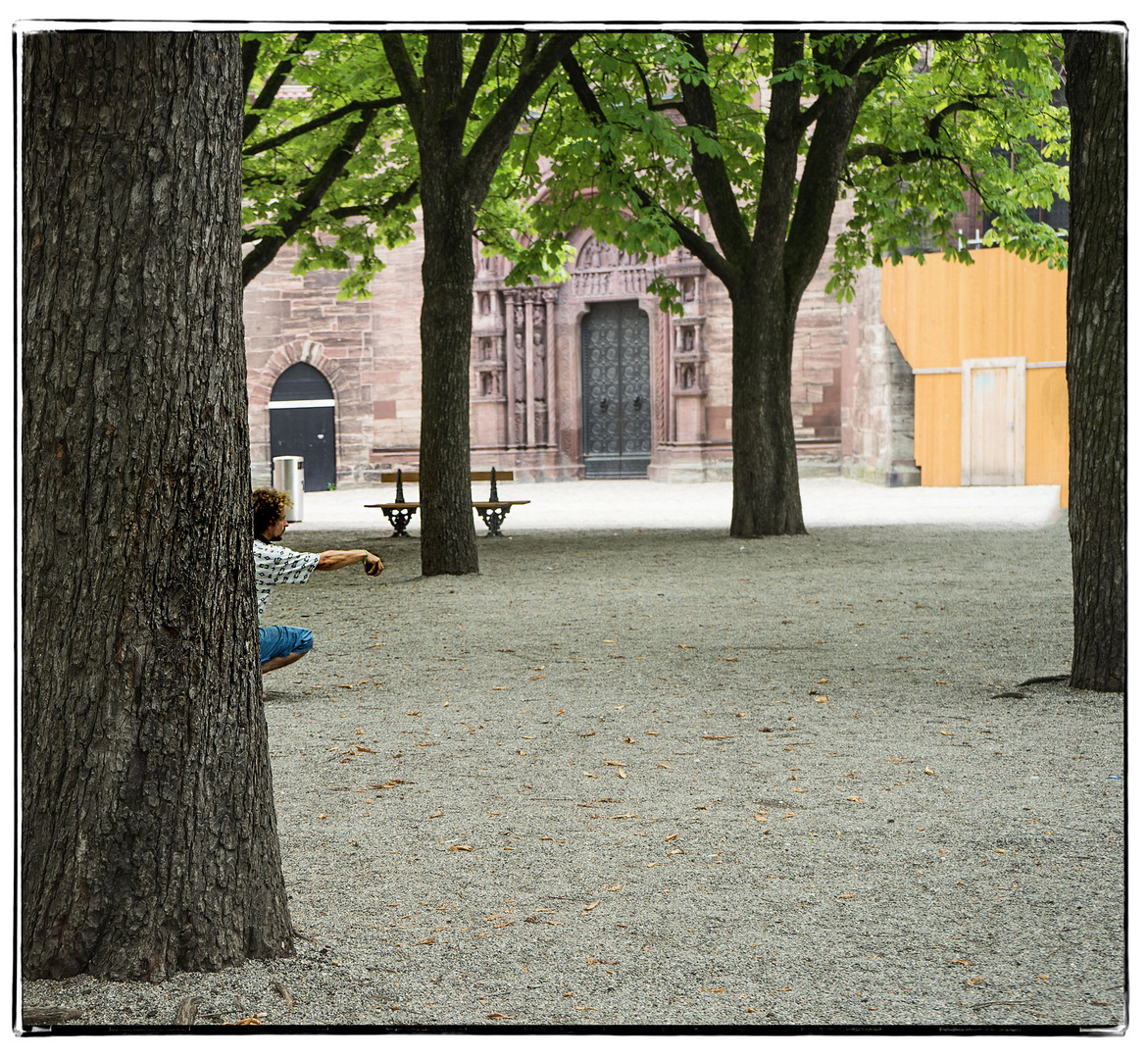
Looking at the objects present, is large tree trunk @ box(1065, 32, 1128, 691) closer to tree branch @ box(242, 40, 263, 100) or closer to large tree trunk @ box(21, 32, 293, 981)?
large tree trunk @ box(21, 32, 293, 981)

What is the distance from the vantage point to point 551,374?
32.6 meters

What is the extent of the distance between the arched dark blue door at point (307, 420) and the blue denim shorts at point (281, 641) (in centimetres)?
2729

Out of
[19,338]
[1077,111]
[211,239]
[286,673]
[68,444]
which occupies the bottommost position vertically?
[286,673]

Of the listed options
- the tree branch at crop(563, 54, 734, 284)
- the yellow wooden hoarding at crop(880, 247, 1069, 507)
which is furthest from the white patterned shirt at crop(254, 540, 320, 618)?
the yellow wooden hoarding at crop(880, 247, 1069, 507)

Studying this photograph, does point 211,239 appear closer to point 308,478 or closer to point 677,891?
point 677,891

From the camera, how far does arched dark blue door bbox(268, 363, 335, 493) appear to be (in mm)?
33875

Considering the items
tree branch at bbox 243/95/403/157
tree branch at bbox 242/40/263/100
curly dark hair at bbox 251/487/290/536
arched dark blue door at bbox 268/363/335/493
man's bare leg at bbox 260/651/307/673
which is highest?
tree branch at bbox 242/40/263/100

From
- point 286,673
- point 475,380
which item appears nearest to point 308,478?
point 475,380

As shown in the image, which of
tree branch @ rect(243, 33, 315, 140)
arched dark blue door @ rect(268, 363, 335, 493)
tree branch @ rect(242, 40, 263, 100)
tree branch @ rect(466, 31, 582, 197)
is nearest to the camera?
tree branch @ rect(466, 31, 582, 197)

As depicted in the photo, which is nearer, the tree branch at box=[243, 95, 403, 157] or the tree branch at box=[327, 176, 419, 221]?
the tree branch at box=[243, 95, 403, 157]

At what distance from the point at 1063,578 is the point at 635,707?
246 inches

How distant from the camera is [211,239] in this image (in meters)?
3.15

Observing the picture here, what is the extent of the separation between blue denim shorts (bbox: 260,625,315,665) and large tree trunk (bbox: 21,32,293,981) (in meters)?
3.61

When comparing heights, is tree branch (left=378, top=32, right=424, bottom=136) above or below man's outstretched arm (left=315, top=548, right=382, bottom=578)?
above
